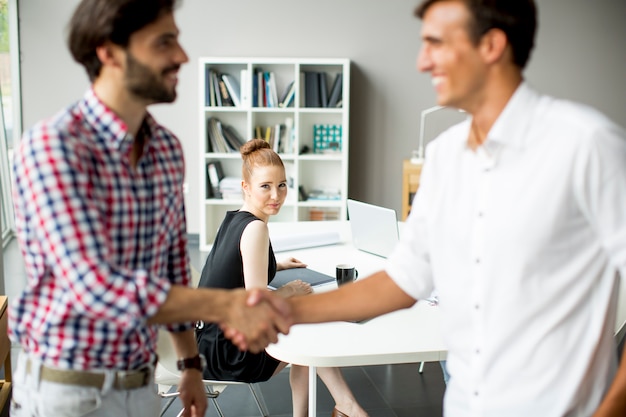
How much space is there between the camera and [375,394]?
3828 mm

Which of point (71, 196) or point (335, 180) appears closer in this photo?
point (71, 196)

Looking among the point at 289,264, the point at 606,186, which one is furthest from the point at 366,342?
the point at 606,186

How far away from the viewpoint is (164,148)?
1755 mm

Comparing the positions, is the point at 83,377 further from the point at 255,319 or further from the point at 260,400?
the point at 260,400

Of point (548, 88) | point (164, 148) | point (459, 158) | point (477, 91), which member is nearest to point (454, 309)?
point (459, 158)

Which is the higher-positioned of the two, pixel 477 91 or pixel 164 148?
pixel 477 91

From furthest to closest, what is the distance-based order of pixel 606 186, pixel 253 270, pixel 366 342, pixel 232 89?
pixel 232 89 → pixel 253 270 → pixel 366 342 → pixel 606 186

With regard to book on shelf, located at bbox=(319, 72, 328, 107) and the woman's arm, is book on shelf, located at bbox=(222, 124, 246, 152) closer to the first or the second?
book on shelf, located at bbox=(319, 72, 328, 107)

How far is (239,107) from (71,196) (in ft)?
18.0

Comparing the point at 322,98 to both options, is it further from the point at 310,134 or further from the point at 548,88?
the point at 548,88

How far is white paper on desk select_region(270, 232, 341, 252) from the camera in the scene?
3.55m

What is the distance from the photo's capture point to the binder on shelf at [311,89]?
22.6 ft

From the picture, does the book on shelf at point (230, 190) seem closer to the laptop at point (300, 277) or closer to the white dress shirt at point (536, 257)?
the laptop at point (300, 277)

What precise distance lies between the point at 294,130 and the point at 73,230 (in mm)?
5567
